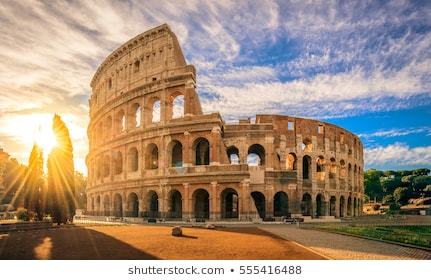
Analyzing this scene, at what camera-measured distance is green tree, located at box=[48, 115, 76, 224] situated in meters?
22.8

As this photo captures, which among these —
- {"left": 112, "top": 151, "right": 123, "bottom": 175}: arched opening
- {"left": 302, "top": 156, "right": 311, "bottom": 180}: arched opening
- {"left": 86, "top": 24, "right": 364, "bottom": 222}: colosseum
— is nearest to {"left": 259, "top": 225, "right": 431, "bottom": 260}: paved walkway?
{"left": 86, "top": 24, "right": 364, "bottom": 222}: colosseum

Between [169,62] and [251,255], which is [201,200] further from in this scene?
[251,255]

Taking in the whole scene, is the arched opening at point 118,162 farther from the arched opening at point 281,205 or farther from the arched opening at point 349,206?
the arched opening at point 349,206

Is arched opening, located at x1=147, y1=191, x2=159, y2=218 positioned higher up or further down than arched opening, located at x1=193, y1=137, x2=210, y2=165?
further down

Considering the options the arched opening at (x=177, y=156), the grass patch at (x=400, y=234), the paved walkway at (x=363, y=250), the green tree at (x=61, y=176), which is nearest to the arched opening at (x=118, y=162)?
the arched opening at (x=177, y=156)

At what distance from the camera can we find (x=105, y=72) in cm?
3831

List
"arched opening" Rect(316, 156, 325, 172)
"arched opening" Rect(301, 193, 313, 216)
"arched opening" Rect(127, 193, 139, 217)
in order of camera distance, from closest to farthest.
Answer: "arched opening" Rect(127, 193, 139, 217)
"arched opening" Rect(301, 193, 313, 216)
"arched opening" Rect(316, 156, 325, 172)

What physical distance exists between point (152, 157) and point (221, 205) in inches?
341

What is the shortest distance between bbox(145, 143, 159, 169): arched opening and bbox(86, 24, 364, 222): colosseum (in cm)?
10

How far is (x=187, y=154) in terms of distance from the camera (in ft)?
95.6

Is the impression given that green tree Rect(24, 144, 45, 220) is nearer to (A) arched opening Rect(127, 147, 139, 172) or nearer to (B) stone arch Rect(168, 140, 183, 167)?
(A) arched opening Rect(127, 147, 139, 172)

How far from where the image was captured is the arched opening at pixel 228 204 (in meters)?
29.6

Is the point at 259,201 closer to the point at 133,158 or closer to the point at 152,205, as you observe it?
the point at 152,205

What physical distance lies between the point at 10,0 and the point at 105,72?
85.4ft
